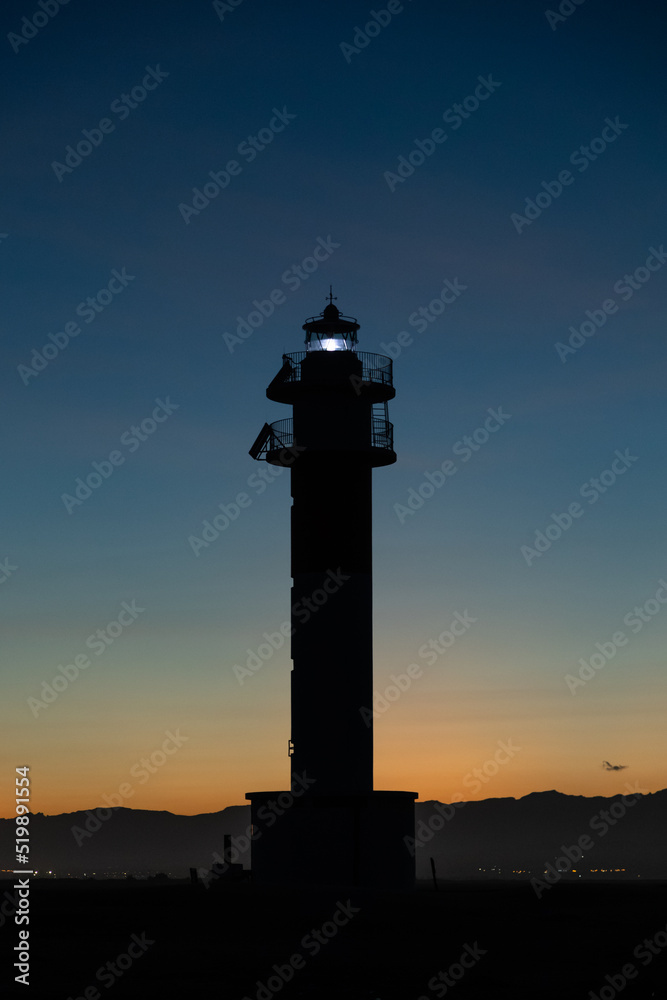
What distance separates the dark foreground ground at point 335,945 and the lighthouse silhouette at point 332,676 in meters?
2.99

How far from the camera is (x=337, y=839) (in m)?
38.3

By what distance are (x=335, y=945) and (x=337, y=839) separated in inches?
416

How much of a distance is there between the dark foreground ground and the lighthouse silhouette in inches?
118

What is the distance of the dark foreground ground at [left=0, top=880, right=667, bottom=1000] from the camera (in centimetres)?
2372

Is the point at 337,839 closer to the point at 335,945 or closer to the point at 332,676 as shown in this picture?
the point at 332,676

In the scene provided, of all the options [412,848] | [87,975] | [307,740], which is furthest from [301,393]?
[87,975]

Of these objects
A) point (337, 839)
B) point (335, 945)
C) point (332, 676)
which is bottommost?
point (335, 945)

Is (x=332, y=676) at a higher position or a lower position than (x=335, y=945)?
higher

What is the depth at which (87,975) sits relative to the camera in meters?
24.2

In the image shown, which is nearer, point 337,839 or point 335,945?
point 335,945

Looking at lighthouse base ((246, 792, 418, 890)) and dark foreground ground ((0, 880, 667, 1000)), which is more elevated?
lighthouse base ((246, 792, 418, 890))

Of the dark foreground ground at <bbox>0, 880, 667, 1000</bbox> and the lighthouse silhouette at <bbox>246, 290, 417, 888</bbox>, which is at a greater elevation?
the lighthouse silhouette at <bbox>246, 290, 417, 888</bbox>

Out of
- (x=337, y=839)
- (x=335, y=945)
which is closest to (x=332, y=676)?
(x=337, y=839)

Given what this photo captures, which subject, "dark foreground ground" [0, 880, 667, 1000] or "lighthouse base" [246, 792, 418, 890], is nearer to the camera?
"dark foreground ground" [0, 880, 667, 1000]
